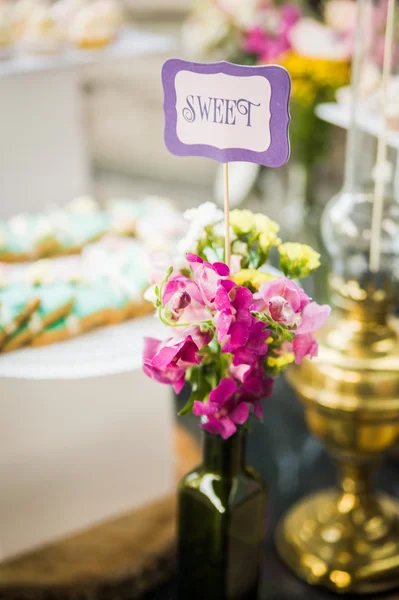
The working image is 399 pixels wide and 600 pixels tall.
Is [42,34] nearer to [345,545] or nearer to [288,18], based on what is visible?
[288,18]

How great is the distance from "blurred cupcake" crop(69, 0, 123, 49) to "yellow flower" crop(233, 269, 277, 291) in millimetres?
1432

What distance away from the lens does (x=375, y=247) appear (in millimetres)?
1288

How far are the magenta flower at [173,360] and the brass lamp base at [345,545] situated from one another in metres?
0.68

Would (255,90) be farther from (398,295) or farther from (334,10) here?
(334,10)

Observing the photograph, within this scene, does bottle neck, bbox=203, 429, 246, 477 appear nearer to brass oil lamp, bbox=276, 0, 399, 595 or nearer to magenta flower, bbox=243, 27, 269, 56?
brass oil lamp, bbox=276, 0, 399, 595

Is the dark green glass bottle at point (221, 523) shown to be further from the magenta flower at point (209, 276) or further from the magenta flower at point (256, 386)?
the magenta flower at point (209, 276)

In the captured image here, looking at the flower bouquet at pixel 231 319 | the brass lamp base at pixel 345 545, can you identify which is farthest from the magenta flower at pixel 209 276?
the brass lamp base at pixel 345 545

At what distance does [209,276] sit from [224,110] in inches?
7.4

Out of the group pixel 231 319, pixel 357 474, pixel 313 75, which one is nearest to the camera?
pixel 231 319

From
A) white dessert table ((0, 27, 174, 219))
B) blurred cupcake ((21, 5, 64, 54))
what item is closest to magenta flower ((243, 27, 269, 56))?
white dessert table ((0, 27, 174, 219))

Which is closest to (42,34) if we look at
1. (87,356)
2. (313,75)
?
(313,75)

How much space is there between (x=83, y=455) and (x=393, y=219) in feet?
2.30

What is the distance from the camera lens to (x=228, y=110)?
0.87 m

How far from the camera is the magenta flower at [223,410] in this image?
0.91 m
